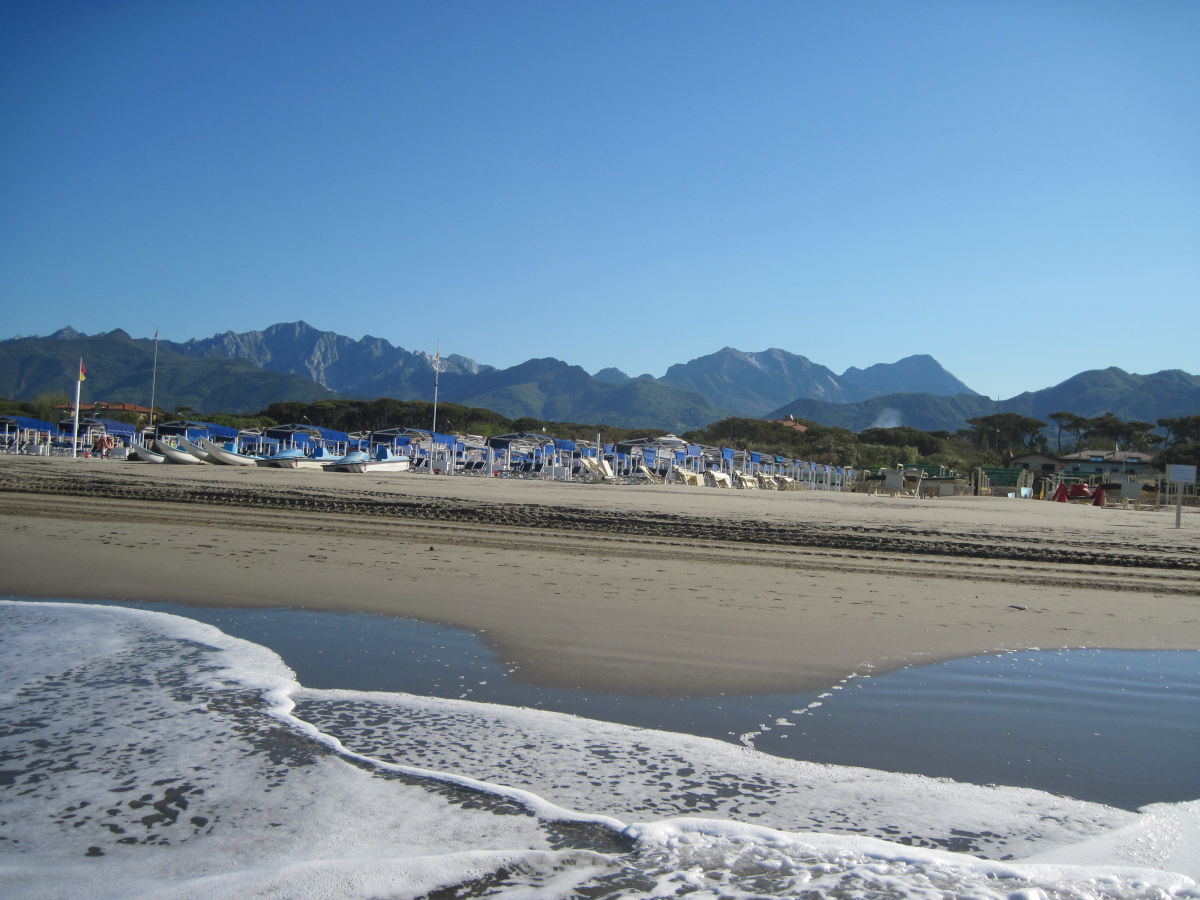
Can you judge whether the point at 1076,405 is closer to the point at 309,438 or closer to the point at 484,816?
the point at 309,438

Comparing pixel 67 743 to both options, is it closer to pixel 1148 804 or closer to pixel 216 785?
pixel 216 785

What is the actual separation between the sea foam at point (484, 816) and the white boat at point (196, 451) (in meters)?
29.5

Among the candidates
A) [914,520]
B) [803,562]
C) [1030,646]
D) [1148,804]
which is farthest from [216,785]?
[914,520]

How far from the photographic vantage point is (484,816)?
7.71 feet

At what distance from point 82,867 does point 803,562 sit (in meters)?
7.13

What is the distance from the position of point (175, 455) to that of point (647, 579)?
86.6 ft

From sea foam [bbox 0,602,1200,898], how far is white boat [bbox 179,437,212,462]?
29.5 metres

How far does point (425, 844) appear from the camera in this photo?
217 centimetres

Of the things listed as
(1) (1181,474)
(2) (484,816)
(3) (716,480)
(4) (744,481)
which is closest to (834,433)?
(4) (744,481)

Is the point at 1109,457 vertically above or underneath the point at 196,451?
above

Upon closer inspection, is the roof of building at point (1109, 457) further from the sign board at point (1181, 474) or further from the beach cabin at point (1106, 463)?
the sign board at point (1181, 474)

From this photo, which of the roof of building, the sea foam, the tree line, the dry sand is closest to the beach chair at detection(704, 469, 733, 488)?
the dry sand

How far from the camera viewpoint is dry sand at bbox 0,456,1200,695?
4547 millimetres

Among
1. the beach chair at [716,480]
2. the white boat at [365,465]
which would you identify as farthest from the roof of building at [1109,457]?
the white boat at [365,465]
